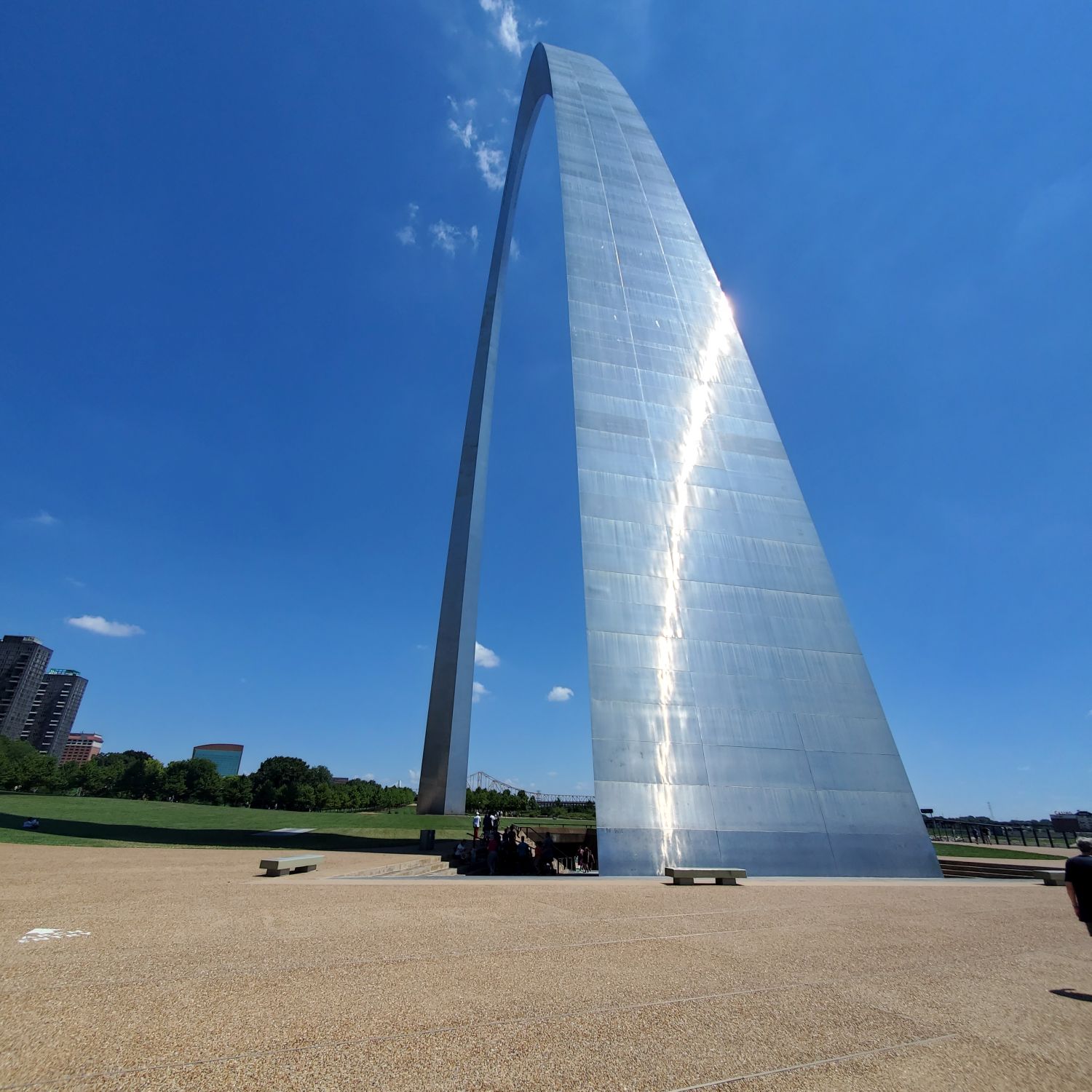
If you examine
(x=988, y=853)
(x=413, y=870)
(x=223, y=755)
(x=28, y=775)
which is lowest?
(x=413, y=870)

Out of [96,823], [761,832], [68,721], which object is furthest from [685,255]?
[68,721]

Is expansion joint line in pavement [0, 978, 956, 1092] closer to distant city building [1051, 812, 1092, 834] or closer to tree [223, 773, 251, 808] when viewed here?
distant city building [1051, 812, 1092, 834]

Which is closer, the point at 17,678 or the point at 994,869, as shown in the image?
the point at 994,869


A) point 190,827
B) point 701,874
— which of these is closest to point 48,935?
point 701,874

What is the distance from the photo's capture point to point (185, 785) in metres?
68.0

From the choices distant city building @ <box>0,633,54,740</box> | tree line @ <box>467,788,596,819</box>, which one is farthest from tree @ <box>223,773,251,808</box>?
distant city building @ <box>0,633,54,740</box>

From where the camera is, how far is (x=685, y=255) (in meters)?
21.6

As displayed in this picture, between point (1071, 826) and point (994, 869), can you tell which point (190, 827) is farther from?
point (1071, 826)

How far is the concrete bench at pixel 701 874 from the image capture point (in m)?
9.62

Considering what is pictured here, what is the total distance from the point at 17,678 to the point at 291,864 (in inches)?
6887

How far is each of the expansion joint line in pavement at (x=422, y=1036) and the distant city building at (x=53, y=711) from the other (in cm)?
19115

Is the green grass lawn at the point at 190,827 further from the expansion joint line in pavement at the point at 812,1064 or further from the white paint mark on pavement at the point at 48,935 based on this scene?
the expansion joint line in pavement at the point at 812,1064

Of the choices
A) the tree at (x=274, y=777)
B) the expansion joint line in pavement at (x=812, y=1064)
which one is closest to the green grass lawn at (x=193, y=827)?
the expansion joint line in pavement at (x=812, y=1064)

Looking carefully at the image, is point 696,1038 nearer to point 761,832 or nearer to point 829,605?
point 761,832
